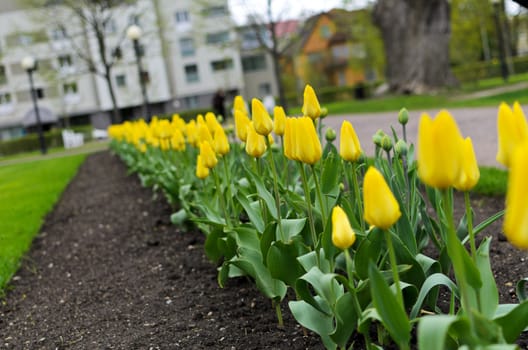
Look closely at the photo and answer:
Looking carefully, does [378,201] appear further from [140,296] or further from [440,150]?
[140,296]

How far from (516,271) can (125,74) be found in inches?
1878

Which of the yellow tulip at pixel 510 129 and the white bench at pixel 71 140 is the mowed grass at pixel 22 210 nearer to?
the yellow tulip at pixel 510 129

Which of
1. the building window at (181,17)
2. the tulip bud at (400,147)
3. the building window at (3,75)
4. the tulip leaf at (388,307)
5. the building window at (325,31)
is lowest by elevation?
the tulip leaf at (388,307)

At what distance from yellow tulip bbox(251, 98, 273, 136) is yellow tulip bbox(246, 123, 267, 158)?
0.08 metres

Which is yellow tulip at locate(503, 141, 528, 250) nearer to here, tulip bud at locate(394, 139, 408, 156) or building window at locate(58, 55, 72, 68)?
tulip bud at locate(394, 139, 408, 156)

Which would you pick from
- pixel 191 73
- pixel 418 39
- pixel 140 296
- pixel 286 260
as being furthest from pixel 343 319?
pixel 191 73

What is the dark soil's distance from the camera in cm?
259

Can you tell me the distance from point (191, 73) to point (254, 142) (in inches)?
1935

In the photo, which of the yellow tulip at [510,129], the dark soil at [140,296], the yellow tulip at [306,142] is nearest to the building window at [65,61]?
the dark soil at [140,296]

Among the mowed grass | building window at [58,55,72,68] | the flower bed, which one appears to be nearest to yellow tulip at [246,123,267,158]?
the flower bed

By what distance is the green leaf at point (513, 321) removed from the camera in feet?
4.90

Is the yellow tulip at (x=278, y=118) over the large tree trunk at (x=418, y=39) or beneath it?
beneath

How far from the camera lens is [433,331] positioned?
4.06 ft

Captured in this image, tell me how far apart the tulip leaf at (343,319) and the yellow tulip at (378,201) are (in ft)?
1.77
